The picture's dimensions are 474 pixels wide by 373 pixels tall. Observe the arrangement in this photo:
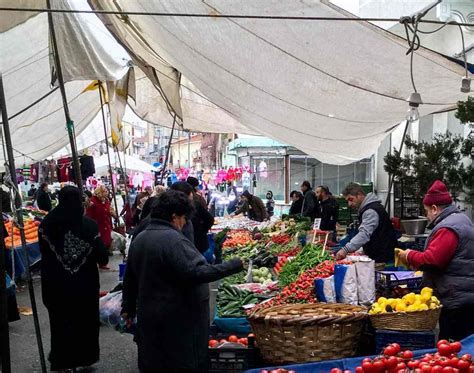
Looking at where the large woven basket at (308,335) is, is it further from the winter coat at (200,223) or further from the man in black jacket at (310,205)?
the man in black jacket at (310,205)

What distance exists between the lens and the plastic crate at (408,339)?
160 inches

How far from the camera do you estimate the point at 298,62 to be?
556cm

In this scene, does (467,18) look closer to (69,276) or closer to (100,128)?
(69,276)

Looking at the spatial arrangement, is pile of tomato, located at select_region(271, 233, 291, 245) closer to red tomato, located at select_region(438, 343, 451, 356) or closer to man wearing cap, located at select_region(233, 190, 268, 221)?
man wearing cap, located at select_region(233, 190, 268, 221)

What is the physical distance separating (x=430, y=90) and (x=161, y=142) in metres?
55.5

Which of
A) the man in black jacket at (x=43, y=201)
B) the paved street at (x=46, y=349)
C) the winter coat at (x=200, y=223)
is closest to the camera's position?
the paved street at (x=46, y=349)

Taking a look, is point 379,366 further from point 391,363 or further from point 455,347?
point 455,347

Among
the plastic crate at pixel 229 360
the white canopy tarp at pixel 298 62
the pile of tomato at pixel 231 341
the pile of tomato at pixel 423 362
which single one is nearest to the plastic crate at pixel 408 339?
the pile of tomato at pixel 423 362

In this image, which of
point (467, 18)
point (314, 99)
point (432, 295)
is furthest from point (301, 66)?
point (467, 18)

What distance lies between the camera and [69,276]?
5.57 meters

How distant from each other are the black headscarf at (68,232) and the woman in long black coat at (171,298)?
1.71 metres

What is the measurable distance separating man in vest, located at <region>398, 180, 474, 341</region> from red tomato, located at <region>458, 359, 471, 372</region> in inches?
46.7

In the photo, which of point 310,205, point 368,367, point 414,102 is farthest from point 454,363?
point 310,205

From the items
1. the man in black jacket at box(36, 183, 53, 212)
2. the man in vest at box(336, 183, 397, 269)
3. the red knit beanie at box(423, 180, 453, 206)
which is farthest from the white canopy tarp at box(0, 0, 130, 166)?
the red knit beanie at box(423, 180, 453, 206)
